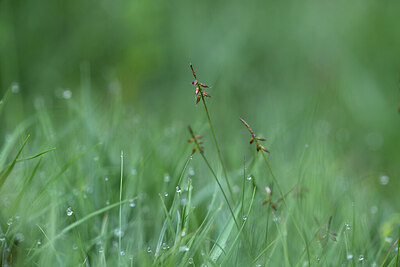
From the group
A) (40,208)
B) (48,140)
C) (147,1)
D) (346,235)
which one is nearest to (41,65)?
(147,1)

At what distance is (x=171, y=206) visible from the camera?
1.40 metres

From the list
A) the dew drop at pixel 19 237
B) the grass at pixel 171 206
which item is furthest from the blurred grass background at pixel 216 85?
the dew drop at pixel 19 237

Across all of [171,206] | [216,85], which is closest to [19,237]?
[171,206]

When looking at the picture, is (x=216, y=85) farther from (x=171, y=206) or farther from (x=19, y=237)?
(x=19, y=237)

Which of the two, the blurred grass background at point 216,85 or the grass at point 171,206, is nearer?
the grass at point 171,206

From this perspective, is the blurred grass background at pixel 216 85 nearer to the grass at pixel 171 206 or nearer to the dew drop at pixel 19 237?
the grass at pixel 171 206

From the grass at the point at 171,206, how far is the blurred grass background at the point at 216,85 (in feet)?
0.05

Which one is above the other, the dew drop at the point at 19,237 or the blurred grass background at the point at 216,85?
the blurred grass background at the point at 216,85

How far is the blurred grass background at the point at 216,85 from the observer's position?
1.76 m

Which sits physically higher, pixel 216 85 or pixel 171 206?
pixel 216 85

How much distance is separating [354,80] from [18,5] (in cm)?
242

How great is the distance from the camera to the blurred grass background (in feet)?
5.79

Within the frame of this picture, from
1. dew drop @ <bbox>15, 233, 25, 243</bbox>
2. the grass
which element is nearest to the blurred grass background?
the grass

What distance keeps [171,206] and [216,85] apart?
1645 mm
